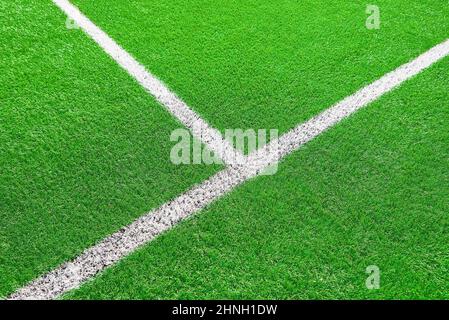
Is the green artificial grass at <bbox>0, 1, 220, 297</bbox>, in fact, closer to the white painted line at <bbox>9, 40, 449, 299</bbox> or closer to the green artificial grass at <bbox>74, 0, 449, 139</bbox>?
the white painted line at <bbox>9, 40, 449, 299</bbox>

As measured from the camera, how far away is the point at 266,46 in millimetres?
3693

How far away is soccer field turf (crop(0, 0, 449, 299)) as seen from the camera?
8.50ft

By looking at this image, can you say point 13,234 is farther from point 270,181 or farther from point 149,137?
point 270,181

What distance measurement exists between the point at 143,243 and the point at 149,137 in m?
0.75

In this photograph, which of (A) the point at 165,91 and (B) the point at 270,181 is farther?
(A) the point at 165,91

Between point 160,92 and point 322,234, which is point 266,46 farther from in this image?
point 322,234

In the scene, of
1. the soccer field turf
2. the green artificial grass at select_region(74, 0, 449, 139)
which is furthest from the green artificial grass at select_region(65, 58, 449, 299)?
the green artificial grass at select_region(74, 0, 449, 139)

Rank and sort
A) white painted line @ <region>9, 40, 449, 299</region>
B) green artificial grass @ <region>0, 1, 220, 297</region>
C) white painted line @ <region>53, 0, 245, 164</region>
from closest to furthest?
white painted line @ <region>9, 40, 449, 299</region>
green artificial grass @ <region>0, 1, 220, 297</region>
white painted line @ <region>53, 0, 245, 164</region>

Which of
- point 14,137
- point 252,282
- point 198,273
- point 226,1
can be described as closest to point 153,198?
point 198,273

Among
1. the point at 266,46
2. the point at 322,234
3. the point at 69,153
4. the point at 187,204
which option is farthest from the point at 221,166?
the point at 266,46

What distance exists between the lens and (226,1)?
403 cm

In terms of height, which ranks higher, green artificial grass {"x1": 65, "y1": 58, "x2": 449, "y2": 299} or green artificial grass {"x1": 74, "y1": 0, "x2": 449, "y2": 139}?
green artificial grass {"x1": 74, "y1": 0, "x2": 449, "y2": 139}

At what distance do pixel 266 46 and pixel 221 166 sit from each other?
46.4 inches

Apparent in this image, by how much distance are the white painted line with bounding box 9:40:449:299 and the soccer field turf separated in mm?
46
